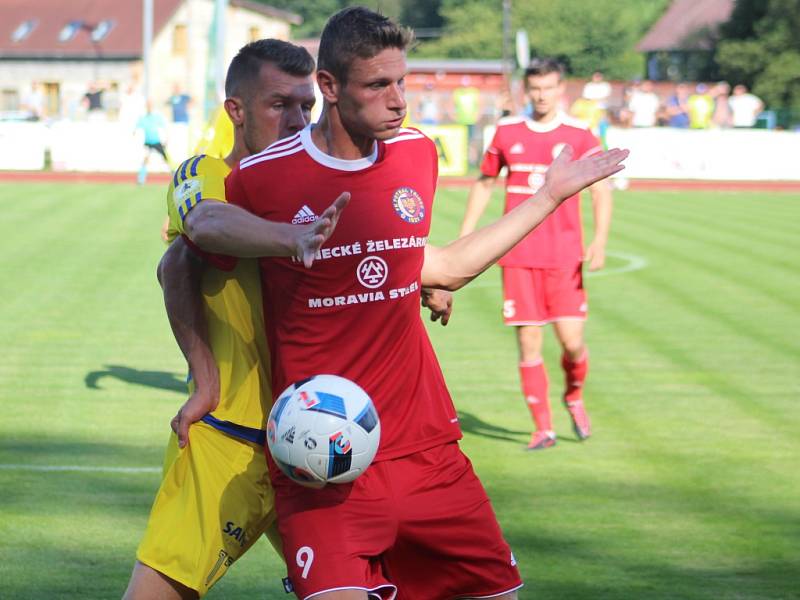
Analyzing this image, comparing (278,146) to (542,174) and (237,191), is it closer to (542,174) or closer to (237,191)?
(237,191)

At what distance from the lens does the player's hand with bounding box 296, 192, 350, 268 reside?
341 centimetres

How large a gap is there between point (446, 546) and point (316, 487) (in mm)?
423

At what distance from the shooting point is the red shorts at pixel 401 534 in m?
3.86

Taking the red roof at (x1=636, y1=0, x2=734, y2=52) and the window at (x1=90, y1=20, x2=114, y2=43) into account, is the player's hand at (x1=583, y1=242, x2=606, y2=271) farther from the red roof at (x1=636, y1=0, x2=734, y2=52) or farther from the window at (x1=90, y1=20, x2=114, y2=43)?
the red roof at (x1=636, y1=0, x2=734, y2=52)

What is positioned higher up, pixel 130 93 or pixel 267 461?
pixel 267 461

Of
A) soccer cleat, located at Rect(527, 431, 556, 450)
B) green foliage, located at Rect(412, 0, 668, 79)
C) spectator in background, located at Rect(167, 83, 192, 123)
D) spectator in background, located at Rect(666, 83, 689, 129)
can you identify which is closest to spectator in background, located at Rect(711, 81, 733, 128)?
spectator in background, located at Rect(666, 83, 689, 129)

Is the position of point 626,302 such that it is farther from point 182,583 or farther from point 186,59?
point 186,59

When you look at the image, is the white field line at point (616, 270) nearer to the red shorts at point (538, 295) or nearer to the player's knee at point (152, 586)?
the red shorts at point (538, 295)

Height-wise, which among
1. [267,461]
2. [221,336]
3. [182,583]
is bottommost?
[182,583]

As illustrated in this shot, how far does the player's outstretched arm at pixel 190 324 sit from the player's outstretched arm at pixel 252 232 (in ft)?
0.68

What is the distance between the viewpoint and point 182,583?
413cm

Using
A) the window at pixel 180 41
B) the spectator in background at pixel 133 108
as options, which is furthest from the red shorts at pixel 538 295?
the window at pixel 180 41

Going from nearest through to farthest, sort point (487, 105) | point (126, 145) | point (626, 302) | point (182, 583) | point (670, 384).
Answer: point (182, 583)
point (670, 384)
point (626, 302)
point (126, 145)
point (487, 105)

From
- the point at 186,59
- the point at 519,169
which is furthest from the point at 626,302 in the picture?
the point at 186,59
